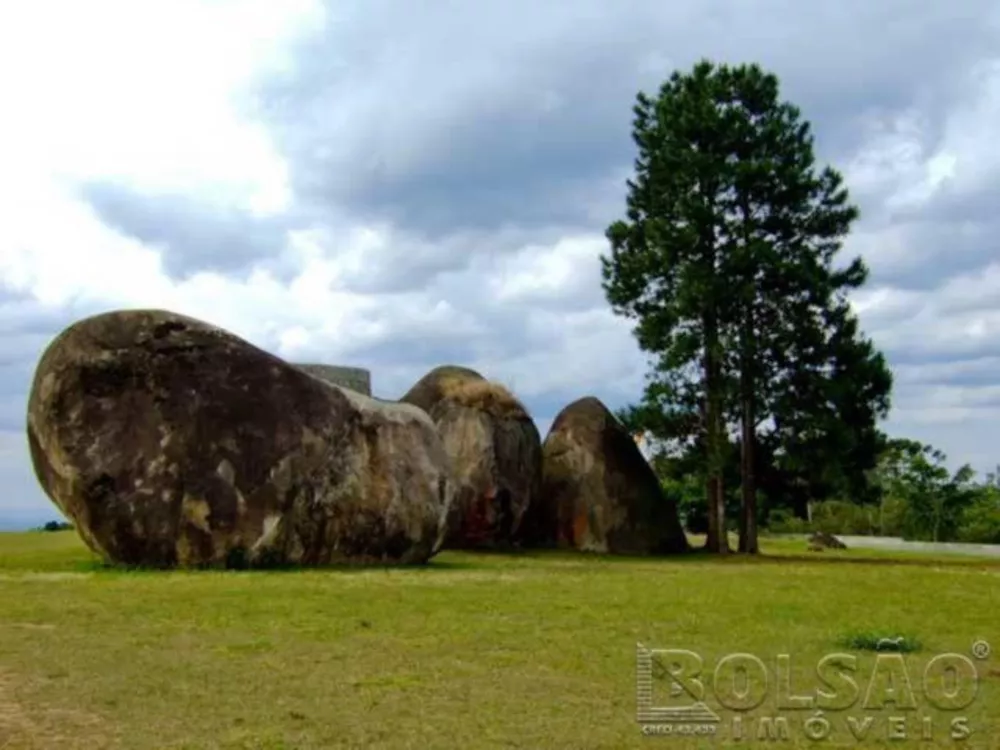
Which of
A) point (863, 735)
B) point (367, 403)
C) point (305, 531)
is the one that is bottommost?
point (863, 735)

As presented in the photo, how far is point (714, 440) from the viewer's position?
33188 mm

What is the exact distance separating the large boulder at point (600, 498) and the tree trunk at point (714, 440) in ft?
4.04

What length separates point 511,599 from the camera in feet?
52.5

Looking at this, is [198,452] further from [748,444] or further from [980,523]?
[980,523]

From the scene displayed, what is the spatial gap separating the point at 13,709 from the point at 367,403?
15.6m

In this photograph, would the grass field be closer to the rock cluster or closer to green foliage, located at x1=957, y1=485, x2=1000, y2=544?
the rock cluster

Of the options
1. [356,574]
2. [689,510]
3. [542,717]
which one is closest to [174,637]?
[542,717]

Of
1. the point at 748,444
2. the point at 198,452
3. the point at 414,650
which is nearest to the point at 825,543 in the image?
the point at 748,444

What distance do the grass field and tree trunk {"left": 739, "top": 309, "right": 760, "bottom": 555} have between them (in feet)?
41.6

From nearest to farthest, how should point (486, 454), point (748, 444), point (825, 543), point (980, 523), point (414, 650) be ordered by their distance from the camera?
point (414, 650) → point (486, 454) → point (748, 444) → point (825, 543) → point (980, 523)

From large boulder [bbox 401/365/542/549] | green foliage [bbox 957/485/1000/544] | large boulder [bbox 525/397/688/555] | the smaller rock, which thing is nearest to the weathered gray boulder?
large boulder [bbox 401/365/542/549]

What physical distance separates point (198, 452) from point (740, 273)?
678 inches

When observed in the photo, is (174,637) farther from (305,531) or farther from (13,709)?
(305,531)

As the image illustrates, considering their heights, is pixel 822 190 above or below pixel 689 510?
above
